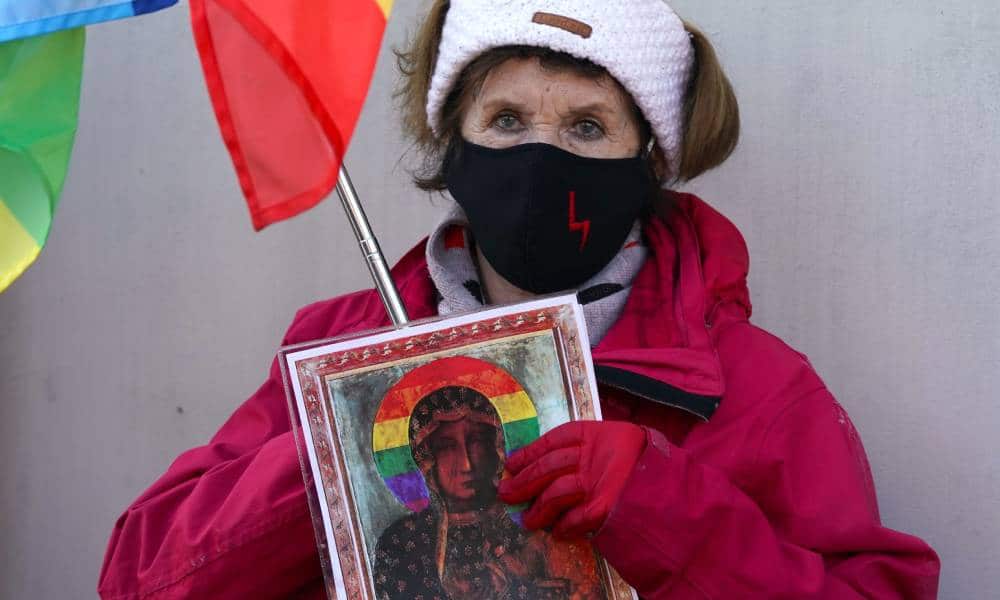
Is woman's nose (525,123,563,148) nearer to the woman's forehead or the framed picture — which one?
the woman's forehead

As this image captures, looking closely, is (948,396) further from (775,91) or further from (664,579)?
(664,579)

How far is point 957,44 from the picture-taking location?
2.39m

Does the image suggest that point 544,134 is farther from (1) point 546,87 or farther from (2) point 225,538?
(2) point 225,538

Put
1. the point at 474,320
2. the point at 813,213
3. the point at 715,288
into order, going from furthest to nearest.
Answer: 1. the point at 813,213
2. the point at 715,288
3. the point at 474,320

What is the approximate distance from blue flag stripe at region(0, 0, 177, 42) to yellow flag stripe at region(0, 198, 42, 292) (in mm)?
292

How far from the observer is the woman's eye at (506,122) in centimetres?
204

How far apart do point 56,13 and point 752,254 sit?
59.0 inches

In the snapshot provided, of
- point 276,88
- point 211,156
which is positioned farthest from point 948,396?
point 211,156

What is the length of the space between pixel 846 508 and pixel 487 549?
0.54 m

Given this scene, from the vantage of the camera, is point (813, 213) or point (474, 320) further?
point (813, 213)

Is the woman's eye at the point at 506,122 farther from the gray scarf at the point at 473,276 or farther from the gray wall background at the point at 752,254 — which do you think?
the gray wall background at the point at 752,254

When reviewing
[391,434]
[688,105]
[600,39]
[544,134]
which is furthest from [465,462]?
[688,105]

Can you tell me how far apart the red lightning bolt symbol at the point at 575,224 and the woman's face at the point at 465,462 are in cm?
41

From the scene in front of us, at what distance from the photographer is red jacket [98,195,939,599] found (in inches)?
65.1
